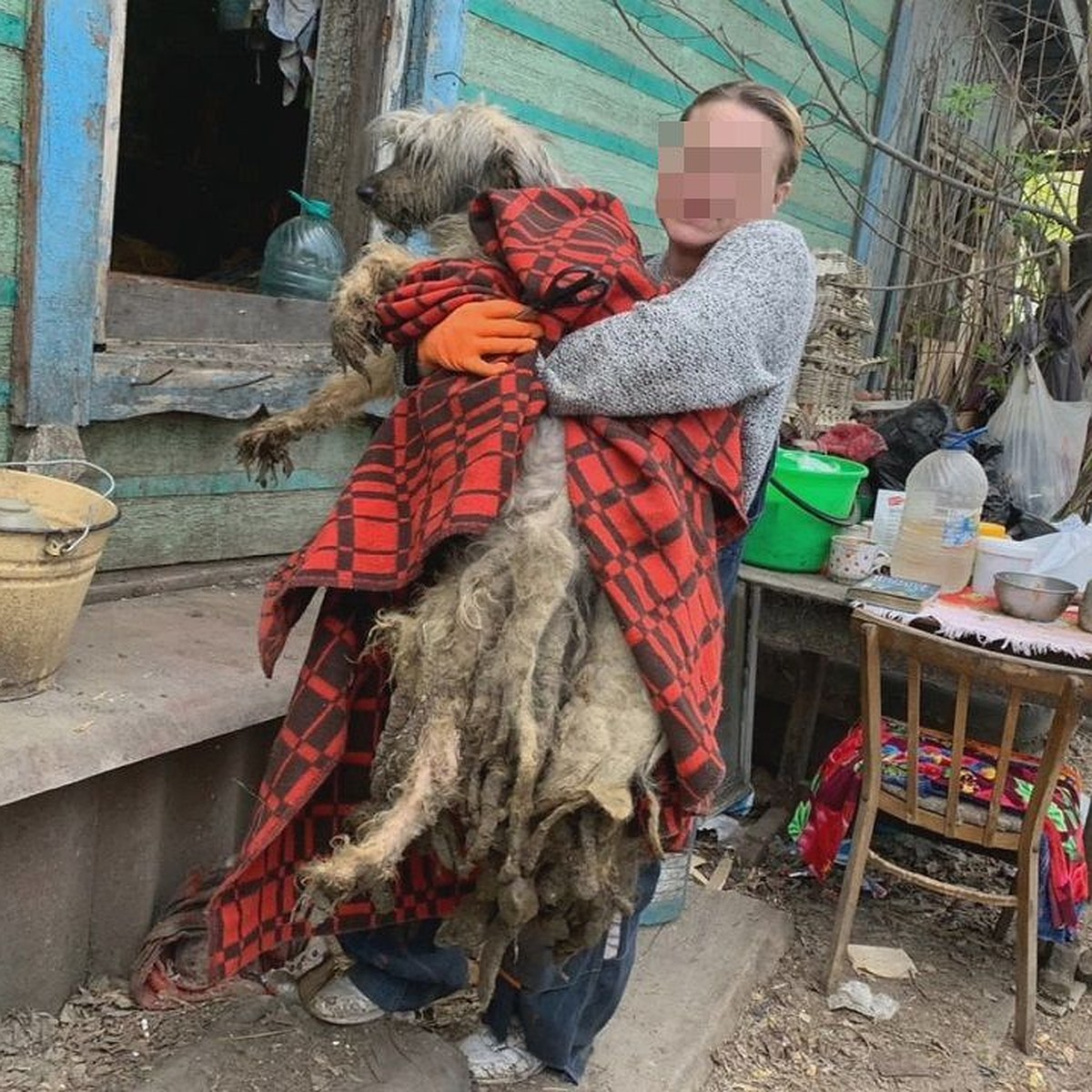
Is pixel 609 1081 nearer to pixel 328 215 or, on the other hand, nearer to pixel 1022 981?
pixel 1022 981

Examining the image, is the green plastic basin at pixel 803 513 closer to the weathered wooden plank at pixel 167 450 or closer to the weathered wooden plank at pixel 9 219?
the weathered wooden plank at pixel 167 450

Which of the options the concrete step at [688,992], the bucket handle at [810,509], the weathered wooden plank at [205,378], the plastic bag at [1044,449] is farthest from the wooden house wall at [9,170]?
the plastic bag at [1044,449]

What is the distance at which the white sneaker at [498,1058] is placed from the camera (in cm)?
215

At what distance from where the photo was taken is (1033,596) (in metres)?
3.02

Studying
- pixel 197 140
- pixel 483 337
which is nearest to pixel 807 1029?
pixel 483 337

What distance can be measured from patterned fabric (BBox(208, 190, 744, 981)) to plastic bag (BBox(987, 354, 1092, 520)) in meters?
2.95

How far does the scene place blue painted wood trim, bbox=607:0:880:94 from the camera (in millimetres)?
4234

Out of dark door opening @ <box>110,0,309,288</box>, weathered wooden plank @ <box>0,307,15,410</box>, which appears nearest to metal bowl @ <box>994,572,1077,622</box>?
weathered wooden plank @ <box>0,307,15,410</box>

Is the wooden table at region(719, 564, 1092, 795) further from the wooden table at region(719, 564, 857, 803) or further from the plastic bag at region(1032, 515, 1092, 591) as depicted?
the plastic bag at region(1032, 515, 1092, 591)

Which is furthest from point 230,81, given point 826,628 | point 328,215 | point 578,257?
point 578,257

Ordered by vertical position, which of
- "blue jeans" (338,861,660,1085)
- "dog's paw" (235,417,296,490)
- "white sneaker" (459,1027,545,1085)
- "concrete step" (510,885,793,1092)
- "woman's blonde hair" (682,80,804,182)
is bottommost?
"concrete step" (510,885,793,1092)

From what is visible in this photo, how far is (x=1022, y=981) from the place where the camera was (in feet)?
9.21

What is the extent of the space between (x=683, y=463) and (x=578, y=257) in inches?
13.8

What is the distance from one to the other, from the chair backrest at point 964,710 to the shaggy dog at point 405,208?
1.59 metres
